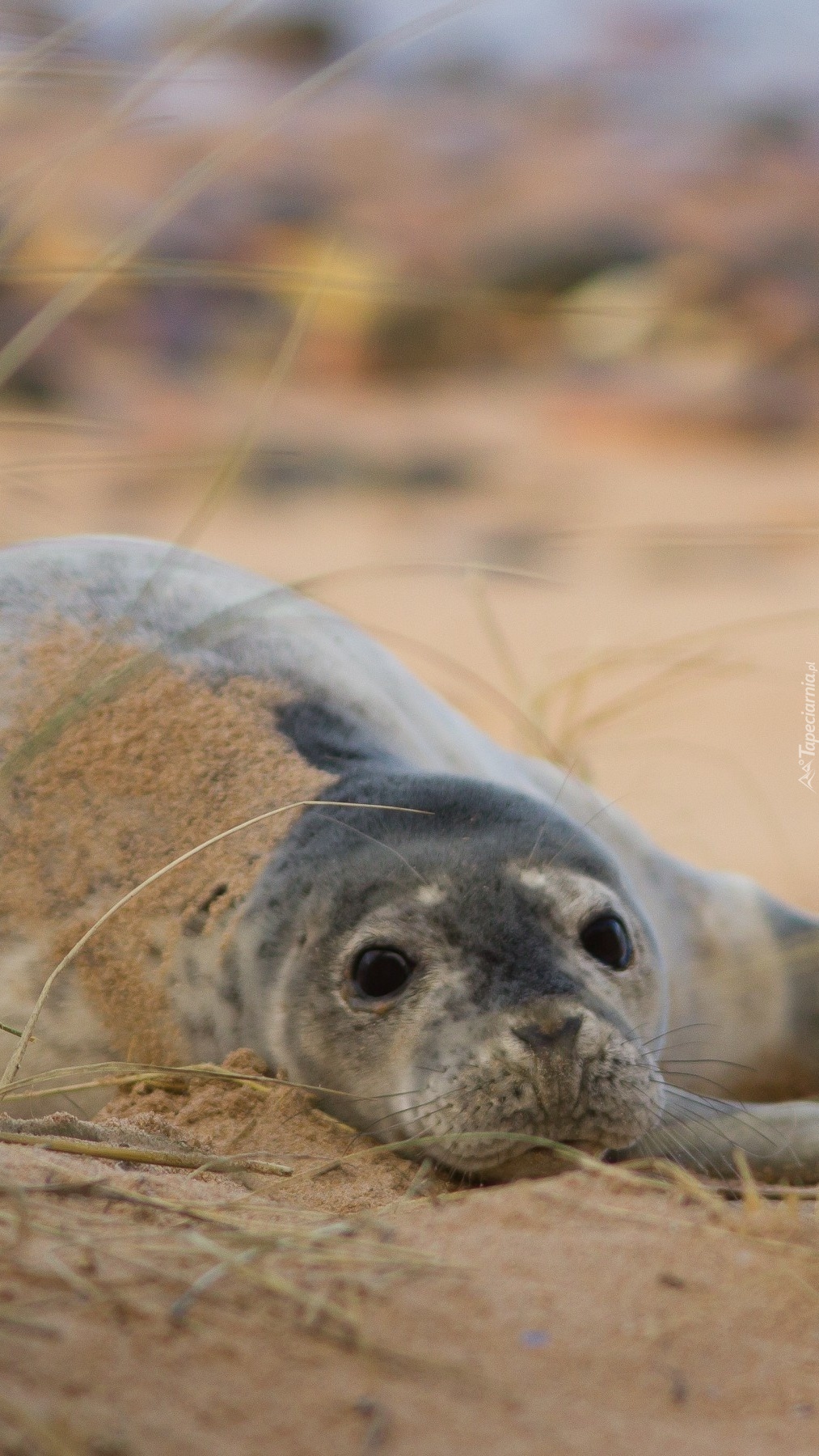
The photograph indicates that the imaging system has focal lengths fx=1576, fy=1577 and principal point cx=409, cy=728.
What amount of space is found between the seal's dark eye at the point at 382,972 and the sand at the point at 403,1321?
1.82 ft

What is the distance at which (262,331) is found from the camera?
1286 cm

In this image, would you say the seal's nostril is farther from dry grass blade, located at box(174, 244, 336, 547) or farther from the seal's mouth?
dry grass blade, located at box(174, 244, 336, 547)

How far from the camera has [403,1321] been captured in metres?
1.46

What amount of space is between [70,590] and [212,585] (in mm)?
350

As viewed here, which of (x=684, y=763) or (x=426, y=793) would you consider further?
(x=684, y=763)

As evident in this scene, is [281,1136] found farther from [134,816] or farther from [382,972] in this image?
[134,816]

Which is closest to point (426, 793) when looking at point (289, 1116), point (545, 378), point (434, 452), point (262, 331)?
point (289, 1116)

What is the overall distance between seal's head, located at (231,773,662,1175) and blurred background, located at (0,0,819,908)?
1.36 feet

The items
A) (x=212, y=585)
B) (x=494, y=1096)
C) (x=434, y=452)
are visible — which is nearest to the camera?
(x=494, y=1096)

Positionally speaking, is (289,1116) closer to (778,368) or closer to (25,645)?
(25,645)

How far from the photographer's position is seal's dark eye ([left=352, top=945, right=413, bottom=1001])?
2475 millimetres

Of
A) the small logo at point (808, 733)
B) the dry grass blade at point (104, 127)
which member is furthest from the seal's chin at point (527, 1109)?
the small logo at point (808, 733)

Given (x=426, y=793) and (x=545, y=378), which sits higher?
(x=545, y=378)

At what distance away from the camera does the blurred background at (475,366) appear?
2.31 m
